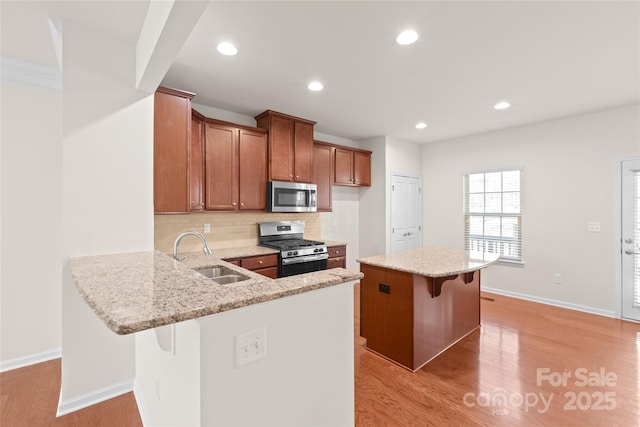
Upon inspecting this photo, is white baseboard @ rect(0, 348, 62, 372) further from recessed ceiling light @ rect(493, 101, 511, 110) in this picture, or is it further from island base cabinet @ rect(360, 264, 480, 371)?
recessed ceiling light @ rect(493, 101, 511, 110)

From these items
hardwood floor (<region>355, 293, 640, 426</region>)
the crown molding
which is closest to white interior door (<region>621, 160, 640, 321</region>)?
hardwood floor (<region>355, 293, 640, 426</region>)

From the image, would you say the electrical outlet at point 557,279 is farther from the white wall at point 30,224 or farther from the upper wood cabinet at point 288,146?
the white wall at point 30,224

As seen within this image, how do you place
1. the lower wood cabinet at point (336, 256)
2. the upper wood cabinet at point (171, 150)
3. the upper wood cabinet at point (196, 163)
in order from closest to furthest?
the upper wood cabinet at point (171, 150) → the upper wood cabinet at point (196, 163) → the lower wood cabinet at point (336, 256)

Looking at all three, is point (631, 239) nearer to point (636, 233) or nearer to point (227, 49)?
point (636, 233)

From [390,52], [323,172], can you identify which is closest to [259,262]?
[323,172]

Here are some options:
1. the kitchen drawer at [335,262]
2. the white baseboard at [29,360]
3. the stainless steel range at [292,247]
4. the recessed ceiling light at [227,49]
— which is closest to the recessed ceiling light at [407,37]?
the recessed ceiling light at [227,49]

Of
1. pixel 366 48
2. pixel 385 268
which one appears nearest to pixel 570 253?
pixel 385 268

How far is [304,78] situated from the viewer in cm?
279

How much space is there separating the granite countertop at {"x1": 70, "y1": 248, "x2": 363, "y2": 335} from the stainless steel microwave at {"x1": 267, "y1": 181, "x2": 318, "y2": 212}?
215cm

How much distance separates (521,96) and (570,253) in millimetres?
2327

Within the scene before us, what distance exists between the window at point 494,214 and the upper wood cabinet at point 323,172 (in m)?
2.43

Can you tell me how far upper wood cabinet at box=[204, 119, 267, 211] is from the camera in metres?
3.30

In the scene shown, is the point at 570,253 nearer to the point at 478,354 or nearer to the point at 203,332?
the point at 478,354

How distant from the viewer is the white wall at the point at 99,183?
189 cm
